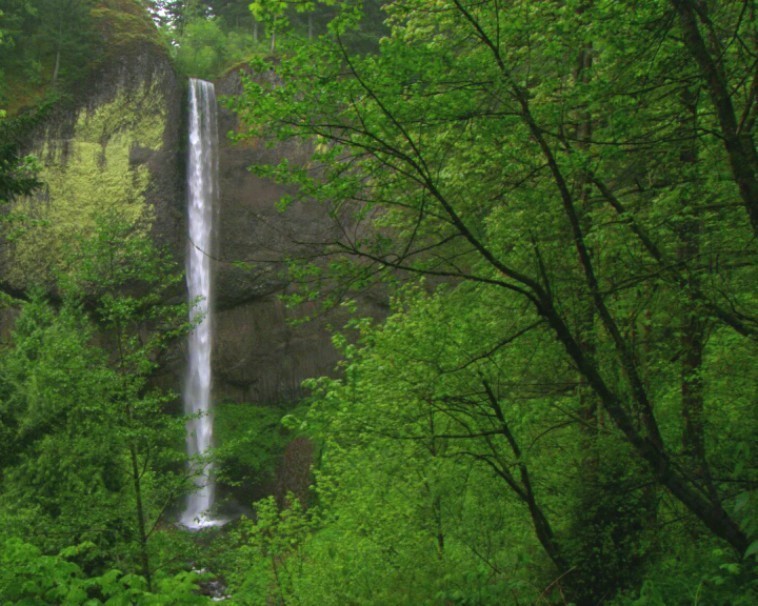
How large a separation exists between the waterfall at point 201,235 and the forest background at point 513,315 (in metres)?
16.2

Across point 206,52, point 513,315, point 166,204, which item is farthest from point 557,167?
point 206,52

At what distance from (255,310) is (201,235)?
11.9 feet

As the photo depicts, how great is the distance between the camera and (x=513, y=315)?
18.6ft

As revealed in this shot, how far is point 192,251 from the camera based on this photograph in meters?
26.6

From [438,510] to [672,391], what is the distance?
3.22 metres

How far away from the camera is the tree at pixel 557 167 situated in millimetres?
4031

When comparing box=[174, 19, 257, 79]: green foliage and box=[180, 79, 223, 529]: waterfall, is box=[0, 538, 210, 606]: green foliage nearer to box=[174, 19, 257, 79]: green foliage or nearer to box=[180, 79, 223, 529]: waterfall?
box=[180, 79, 223, 529]: waterfall

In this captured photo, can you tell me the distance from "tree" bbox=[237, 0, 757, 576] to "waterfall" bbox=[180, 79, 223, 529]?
2155 centimetres

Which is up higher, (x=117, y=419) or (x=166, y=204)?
(x=166, y=204)

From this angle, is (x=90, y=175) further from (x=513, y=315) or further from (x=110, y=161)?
(x=513, y=315)

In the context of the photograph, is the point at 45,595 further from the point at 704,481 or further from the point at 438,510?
the point at 438,510

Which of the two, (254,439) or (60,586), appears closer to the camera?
(60,586)

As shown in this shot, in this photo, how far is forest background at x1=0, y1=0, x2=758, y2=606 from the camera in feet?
13.4

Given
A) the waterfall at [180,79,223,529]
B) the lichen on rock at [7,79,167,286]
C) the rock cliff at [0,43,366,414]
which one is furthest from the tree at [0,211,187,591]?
the lichen on rock at [7,79,167,286]
